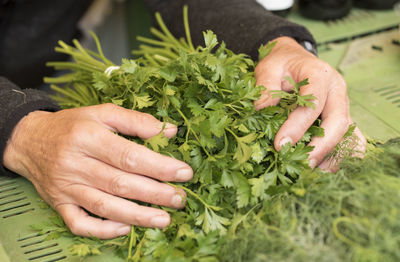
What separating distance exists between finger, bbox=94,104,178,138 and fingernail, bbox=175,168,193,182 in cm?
8

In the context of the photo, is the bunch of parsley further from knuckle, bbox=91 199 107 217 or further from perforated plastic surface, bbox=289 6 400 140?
perforated plastic surface, bbox=289 6 400 140

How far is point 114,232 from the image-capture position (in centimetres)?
74

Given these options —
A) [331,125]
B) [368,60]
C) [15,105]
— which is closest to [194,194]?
[331,125]

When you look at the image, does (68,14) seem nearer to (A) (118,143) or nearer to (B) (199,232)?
(A) (118,143)

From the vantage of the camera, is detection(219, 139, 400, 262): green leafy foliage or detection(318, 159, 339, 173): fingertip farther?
detection(318, 159, 339, 173): fingertip

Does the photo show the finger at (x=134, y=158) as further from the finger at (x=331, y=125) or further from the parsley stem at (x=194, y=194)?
the finger at (x=331, y=125)

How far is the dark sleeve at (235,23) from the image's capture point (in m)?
1.11

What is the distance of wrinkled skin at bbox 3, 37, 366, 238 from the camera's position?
73cm

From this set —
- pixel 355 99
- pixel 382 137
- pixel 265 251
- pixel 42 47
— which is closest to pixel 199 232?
pixel 265 251

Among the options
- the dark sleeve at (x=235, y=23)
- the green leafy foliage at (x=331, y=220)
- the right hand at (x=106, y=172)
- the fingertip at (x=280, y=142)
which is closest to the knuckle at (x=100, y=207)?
the right hand at (x=106, y=172)

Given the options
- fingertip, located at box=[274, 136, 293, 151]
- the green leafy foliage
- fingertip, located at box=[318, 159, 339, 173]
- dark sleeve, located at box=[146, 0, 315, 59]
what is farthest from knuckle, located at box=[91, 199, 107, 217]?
dark sleeve, located at box=[146, 0, 315, 59]

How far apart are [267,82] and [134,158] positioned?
15.0 inches

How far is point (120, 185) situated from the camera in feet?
2.44

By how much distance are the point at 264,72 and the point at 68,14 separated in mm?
1239
